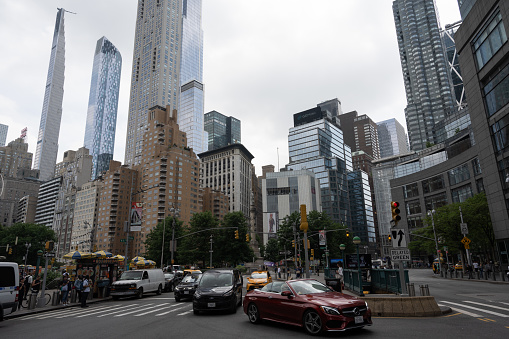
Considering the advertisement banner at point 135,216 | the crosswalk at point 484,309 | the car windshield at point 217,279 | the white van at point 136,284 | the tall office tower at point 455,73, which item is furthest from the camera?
the tall office tower at point 455,73

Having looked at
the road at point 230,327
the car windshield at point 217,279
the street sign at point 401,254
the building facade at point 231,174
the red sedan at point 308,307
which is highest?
the building facade at point 231,174

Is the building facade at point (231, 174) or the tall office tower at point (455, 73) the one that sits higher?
the tall office tower at point (455, 73)

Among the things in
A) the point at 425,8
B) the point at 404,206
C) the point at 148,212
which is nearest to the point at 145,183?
the point at 148,212

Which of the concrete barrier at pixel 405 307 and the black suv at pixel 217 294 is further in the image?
the black suv at pixel 217 294

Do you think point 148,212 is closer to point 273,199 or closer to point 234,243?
point 273,199

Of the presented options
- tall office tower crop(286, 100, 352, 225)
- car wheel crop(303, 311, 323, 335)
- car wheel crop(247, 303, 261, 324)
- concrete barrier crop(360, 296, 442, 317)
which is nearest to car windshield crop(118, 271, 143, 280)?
car wheel crop(247, 303, 261, 324)

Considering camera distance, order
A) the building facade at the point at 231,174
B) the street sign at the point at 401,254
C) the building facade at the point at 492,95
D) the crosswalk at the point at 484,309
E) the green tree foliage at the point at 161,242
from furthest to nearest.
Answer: the building facade at the point at 231,174 → the green tree foliage at the point at 161,242 → the building facade at the point at 492,95 → the street sign at the point at 401,254 → the crosswalk at the point at 484,309

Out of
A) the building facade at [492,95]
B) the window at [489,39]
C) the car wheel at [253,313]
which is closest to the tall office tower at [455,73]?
the building facade at [492,95]

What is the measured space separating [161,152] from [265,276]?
112 m

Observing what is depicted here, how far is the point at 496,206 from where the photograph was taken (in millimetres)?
37188

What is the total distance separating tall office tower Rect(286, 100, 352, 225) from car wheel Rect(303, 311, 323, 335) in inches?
5511

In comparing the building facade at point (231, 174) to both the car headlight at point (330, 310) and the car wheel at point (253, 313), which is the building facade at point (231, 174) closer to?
the car wheel at point (253, 313)

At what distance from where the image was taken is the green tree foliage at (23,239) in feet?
274

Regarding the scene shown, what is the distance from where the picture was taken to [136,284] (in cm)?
2209
